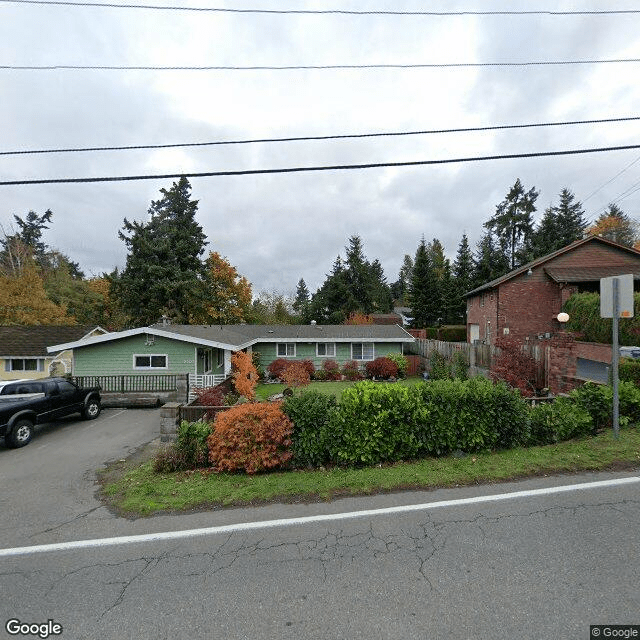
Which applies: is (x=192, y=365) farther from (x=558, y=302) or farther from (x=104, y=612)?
(x=558, y=302)

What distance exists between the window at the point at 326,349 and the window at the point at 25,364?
57.5 feet

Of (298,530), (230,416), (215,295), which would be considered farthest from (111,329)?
(298,530)

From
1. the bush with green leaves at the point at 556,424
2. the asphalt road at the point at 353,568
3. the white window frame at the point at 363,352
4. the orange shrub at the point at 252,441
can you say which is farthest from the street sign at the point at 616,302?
the white window frame at the point at 363,352

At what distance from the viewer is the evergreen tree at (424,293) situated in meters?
42.4

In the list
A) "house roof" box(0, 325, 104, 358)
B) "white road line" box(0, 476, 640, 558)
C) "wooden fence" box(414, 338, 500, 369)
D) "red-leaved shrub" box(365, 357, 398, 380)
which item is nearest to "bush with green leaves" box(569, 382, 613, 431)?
"white road line" box(0, 476, 640, 558)

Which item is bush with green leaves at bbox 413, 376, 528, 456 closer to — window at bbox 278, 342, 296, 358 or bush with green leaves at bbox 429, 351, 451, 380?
bush with green leaves at bbox 429, 351, 451, 380

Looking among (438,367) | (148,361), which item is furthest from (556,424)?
(148,361)

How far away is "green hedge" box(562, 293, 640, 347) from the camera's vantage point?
16516 mm

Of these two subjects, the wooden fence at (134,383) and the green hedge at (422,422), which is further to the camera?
the wooden fence at (134,383)

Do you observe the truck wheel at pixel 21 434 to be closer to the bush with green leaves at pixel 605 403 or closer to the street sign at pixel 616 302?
the bush with green leaves at pixel 605 403

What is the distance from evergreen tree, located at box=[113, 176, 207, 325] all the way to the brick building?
87.6 feet

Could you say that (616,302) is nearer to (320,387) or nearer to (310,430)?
(310,430)

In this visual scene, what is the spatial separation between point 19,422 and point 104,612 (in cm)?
910

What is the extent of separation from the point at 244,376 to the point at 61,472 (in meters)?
7.76
